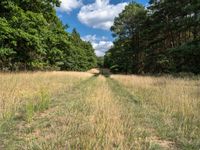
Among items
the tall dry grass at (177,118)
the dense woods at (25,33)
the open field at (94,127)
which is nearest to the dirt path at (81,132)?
the open field at (94,127)

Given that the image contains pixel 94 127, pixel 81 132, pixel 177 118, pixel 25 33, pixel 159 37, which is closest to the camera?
pixel 81 132

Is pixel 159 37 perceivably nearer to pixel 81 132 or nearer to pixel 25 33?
pixel 25 33

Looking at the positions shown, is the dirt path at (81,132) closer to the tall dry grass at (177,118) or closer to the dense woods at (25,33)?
the tall dry grass at (177,118)

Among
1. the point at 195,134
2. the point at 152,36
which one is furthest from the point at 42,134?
the point at 152,36

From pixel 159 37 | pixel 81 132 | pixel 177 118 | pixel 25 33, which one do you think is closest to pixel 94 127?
pixel 81 132

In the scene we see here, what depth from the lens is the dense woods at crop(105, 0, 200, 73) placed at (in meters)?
25.9

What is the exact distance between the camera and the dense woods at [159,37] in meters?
25.9

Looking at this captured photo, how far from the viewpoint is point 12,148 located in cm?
469

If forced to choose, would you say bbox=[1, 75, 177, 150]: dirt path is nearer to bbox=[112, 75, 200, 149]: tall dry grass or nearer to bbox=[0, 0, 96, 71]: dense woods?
bbox=[112, 75, 200, 149]: tall dry grass

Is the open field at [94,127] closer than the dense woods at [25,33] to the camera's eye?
Yes

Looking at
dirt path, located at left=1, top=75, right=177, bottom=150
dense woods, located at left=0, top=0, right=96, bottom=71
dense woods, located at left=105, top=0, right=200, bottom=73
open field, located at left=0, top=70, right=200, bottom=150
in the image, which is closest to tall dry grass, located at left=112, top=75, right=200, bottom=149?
open field, located at left=0, top=70, right=200, bottom=150

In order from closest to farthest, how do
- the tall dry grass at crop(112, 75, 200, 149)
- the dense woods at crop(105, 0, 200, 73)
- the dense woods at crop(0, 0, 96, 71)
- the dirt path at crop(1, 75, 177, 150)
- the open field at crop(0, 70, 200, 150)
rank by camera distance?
1. the dirt path at crop(1, 75, 177, 150)
2. the open field at crop(0, 70, 200, 150)
3. the tall dry grass at crop(112, 75, 200, 149)
4. the dense woods at crop(0, 0, 96, 71)
5. the dense woods at crop(105, 0, 200, 73)

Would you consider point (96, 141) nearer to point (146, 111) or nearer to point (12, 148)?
point (12, 148)

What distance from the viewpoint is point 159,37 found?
3853cm
